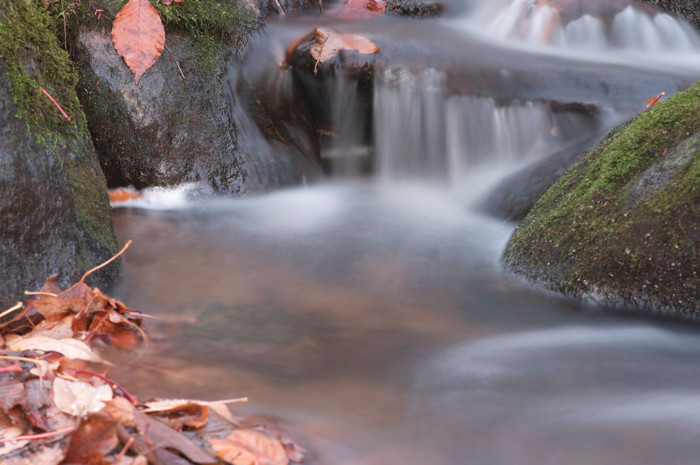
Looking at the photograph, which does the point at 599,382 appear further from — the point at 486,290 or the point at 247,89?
the point at 247,89

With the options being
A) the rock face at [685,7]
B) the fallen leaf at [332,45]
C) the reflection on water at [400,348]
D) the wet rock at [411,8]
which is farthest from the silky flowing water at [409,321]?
the rock face at [685,7]

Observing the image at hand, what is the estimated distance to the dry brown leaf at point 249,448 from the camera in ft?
5.24

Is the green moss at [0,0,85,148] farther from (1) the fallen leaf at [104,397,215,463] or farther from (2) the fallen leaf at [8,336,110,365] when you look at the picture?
(1) the fallen leaf at [104,397,215,463]

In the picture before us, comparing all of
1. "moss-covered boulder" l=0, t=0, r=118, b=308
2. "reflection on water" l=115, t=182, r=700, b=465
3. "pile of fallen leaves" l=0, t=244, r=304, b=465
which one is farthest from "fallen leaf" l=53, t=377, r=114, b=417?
"moss-covered boulder" l=0, t=0, r=118, b=308

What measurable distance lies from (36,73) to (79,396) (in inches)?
64.0

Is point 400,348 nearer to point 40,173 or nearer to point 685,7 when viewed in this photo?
point 40,173

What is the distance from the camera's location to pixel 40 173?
2.48 m

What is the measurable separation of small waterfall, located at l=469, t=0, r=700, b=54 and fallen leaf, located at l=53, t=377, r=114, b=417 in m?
5.59

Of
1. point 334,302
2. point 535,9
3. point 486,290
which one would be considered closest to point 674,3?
point 535,9

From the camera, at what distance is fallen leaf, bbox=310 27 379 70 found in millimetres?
5250

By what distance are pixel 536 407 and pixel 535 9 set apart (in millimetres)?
5343

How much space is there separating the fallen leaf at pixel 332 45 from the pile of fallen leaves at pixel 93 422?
369cm

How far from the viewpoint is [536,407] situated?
2.02 meters

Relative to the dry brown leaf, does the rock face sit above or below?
above
